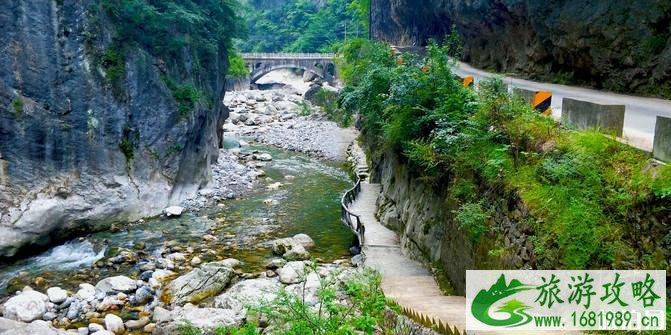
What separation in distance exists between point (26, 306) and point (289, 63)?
191ft

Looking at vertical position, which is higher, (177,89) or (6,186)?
(177,89)

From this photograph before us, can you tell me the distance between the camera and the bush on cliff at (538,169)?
5992mm

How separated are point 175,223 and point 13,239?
5.17 m

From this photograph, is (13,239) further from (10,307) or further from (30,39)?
(30,39)

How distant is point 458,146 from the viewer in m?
10.1

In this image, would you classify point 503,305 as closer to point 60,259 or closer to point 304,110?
point 60,259

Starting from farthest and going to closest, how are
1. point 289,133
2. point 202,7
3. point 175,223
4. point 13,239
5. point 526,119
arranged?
point 289,133, point 202,7, point 175,223, point 13,239, point 526,119

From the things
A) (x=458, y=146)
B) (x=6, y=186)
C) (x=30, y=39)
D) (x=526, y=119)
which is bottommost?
(x=6, y=186)

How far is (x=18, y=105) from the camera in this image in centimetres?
1470

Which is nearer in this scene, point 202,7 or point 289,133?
point 202,7

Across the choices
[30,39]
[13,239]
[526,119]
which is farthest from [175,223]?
[526,119]

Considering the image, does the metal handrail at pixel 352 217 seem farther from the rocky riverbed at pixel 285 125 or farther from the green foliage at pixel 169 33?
the rocky riverbed at pixel 285 125

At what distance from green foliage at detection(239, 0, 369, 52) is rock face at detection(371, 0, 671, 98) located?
45666mm

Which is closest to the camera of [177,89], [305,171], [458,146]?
[458,146]
